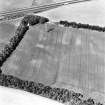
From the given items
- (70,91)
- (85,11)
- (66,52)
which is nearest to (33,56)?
(66,52)

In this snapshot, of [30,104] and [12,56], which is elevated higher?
[12,56]

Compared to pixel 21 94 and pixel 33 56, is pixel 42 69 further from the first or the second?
pixel 21 94

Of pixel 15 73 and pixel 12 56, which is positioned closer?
pixel 15 73

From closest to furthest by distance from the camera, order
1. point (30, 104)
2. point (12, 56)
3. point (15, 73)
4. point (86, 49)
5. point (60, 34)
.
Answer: point (30, 104), point (15, 73), point (12, 56), point (86, 49), point (60, 34)

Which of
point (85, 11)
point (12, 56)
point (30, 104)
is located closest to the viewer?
point (30, 104)

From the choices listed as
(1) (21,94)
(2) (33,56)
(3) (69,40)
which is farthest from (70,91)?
(3) (69,40)

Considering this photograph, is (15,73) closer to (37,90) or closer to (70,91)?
(37,90)
